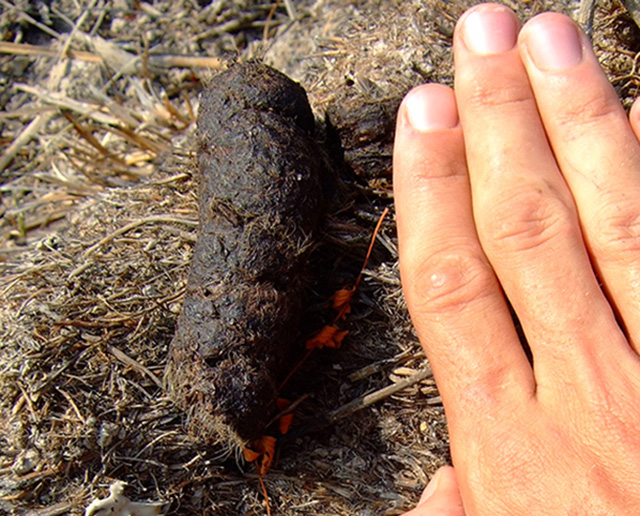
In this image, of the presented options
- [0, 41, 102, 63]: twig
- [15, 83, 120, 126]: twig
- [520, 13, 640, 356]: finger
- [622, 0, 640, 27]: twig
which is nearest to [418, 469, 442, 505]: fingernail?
[520, 13, 640, 356]: finger

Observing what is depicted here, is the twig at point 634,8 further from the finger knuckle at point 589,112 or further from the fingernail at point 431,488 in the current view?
the fingernail at point 431,488

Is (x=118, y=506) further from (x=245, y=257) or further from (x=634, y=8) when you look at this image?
(x=634, y=8)

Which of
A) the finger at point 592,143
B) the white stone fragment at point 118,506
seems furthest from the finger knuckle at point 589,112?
the white stone fragment at point 118,506

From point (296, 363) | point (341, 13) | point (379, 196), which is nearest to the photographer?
point (296, 363)

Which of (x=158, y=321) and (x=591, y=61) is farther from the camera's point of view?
(x=158, y=321)

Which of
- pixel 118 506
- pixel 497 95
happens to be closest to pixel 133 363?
pixel 118 506

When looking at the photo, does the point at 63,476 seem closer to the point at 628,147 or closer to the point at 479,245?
the point at 479,245

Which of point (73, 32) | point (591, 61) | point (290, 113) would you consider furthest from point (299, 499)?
point (73, 32)
